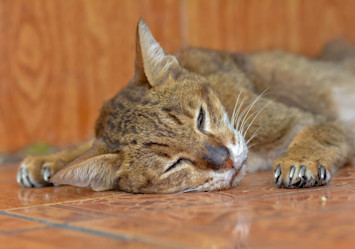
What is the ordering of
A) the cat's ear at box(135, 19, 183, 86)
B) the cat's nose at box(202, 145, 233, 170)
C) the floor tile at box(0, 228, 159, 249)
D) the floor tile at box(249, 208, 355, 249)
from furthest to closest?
1. the cat's ear at box(135, 19, 183, 86)
2. the cat's nose at box(202, 145, 233, 170)
3. the floor tile at box(0, 228, 159, 249)
4. the floor tile at box(249, 208, 355, 249)

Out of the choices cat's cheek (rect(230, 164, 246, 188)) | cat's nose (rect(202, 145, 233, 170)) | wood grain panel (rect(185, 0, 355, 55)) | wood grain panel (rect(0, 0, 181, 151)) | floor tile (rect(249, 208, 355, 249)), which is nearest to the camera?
floor tile (rect(249, 208, 355, 249))

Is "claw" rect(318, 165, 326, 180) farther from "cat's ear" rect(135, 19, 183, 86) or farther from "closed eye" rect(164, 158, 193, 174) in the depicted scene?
"cat's ear" rect(135, 19, 183, 86)

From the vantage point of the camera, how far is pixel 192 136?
88.0 inches

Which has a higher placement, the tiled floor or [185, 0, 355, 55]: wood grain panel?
[185, 0, 355, 55]: wood grain panel

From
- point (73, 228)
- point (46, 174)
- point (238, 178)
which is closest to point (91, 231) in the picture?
point (73, 228)

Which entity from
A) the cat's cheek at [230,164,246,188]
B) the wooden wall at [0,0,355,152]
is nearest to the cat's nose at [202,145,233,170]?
the cat's cheek at [230,164,246,188]

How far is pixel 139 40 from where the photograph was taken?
2473 mm

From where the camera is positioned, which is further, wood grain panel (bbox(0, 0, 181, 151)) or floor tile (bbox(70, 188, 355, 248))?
wood grain panel (bbox(0, 0, 181, 151))

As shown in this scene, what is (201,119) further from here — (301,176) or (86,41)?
(86,41)

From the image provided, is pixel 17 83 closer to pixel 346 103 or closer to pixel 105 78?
pixel 105 78

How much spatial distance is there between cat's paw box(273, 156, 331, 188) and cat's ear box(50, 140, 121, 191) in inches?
27.3

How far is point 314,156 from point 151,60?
841 millimetres

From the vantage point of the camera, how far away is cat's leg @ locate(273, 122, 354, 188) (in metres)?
2.19

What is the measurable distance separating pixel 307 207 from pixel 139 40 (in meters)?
1.15
